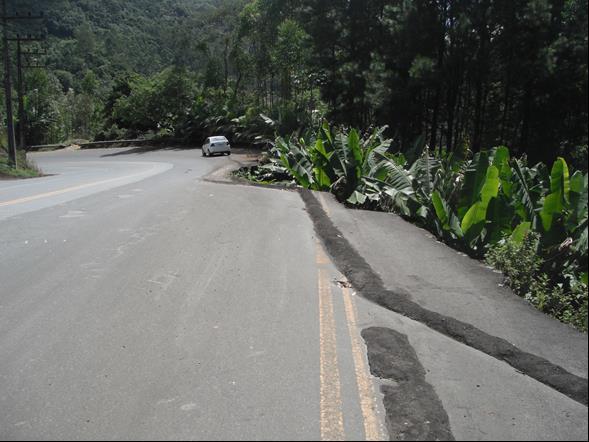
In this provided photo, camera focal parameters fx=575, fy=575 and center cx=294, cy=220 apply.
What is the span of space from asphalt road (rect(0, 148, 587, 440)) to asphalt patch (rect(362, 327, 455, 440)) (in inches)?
0.6

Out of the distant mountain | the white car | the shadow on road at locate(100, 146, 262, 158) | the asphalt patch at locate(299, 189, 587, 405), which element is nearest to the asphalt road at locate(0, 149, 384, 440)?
the asphalt patch at locate(299, 189, 587, 405)

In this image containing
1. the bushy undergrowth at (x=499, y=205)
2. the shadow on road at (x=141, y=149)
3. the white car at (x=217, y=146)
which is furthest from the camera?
the shadow on road at (x=141, y=149)

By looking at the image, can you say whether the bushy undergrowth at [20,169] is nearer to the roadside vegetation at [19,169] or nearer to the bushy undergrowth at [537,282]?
the roadside vegetation at [19,169]

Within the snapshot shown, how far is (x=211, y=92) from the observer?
56375mm

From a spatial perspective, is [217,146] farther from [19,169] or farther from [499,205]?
[499,205]

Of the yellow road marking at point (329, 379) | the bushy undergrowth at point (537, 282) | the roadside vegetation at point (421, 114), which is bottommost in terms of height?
the yellow road marking at point (329, 379)

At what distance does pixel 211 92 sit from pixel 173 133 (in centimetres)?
552

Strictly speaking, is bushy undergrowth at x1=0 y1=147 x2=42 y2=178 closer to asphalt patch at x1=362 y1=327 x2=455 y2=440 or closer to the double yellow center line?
the double yellow center line

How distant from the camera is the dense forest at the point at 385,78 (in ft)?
66.8

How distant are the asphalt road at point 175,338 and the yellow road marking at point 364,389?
0.05ft

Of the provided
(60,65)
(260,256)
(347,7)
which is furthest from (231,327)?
(60,65)

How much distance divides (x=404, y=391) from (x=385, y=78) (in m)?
23.3

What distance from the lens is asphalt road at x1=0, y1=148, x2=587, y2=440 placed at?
4.10 metres

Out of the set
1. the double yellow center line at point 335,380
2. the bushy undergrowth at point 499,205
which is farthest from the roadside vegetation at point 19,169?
the double yellow center line at point 335,380
